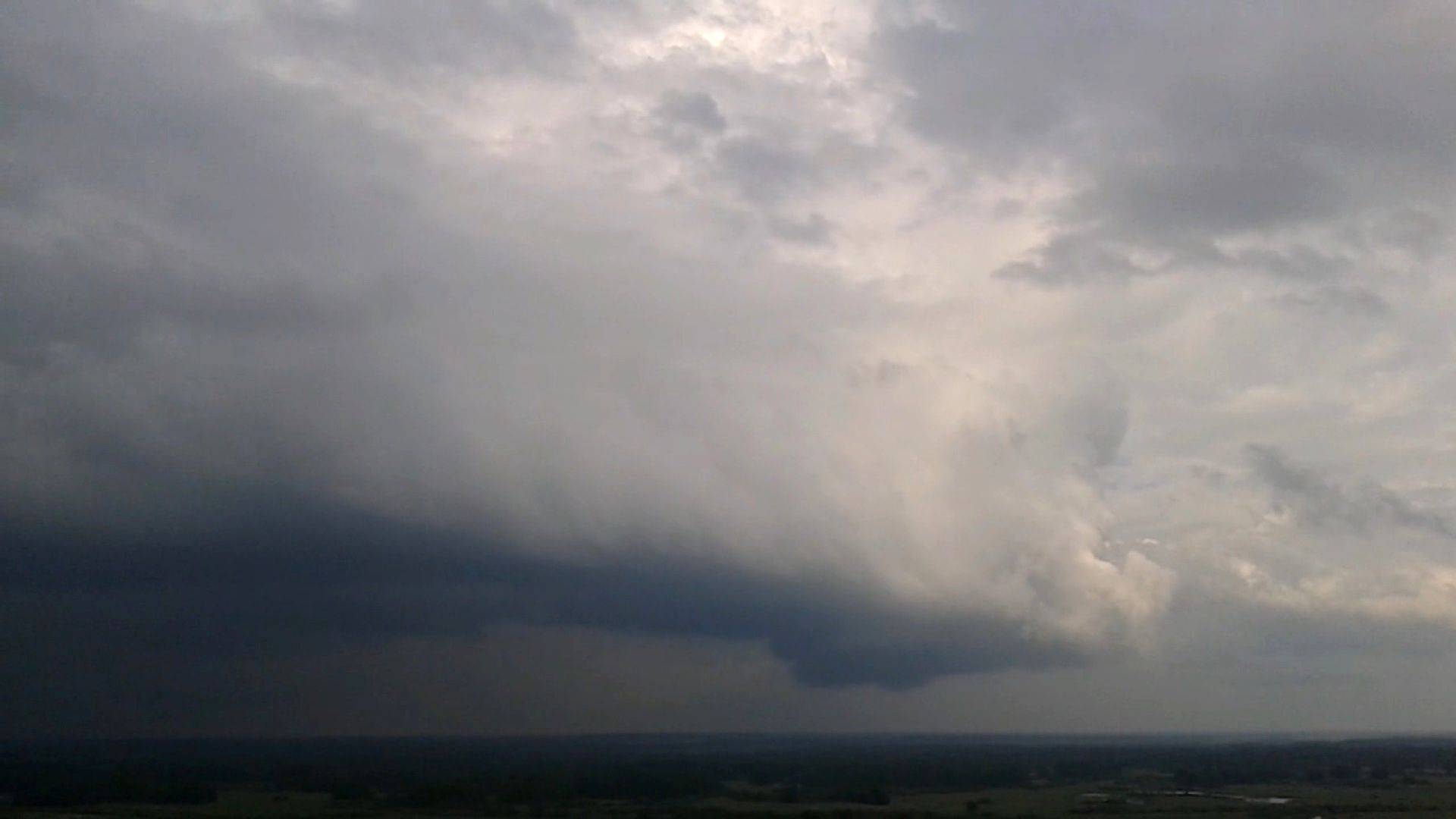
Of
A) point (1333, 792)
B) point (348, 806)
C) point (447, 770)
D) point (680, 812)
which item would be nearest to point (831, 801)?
point (680, 812)

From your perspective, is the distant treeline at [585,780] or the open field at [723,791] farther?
the distant treeline at [585,780]

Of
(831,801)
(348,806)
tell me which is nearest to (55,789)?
(348,806)

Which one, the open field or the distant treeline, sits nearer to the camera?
the open field

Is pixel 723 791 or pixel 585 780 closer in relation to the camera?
pixel 723 791

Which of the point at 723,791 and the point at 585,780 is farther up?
the point at 585,780

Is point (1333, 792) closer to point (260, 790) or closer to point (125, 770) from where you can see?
point (260, 790)

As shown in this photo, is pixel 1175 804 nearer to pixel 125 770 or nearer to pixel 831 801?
pixel 831 801

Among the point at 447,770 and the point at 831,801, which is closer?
the point at 831,801

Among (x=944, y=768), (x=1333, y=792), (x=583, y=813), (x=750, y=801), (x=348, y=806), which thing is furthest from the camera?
(x=944, y=768)

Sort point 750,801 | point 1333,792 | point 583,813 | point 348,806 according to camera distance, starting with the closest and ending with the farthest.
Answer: point 583,813 → point 348,806 → point 750,801 → point 1333,792
